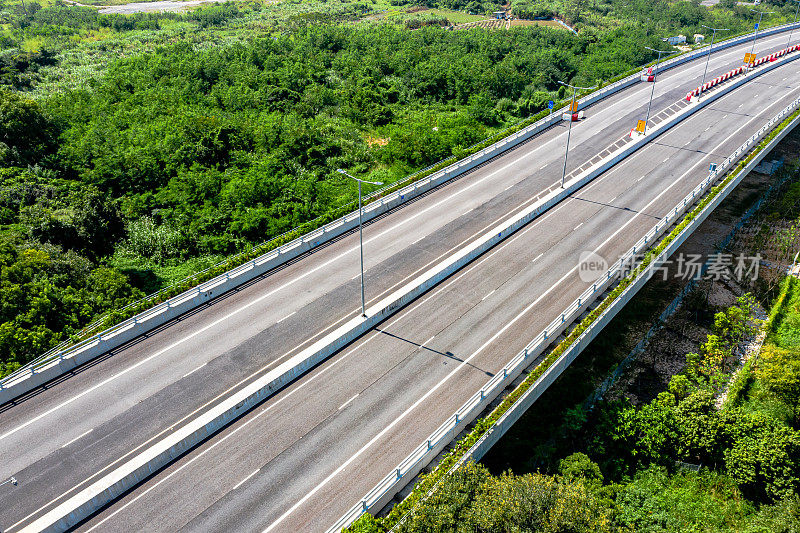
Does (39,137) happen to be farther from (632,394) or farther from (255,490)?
(632,394)

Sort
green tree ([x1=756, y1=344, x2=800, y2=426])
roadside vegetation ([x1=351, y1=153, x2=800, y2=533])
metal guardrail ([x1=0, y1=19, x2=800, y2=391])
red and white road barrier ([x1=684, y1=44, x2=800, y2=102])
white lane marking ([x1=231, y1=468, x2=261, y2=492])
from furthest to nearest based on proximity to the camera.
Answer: red and white road barrier ([x1=684, y1=44, x2=800, y2=102]) → green tree ([x1=756, y1=344, x2=800, y2=426]) → metal guardrail ([x1=0, y1=19, x2=800, y2=391]) → white lane marking ([x1=231, y1=468, x2=261, y2=492]) → roadside vegetation ([x1=351, y1=153, x2=800, y2=533])

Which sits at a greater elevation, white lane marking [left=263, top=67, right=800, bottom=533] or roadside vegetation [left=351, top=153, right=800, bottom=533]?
white lane marking [left=263, top=67, right=800, bottom=533]

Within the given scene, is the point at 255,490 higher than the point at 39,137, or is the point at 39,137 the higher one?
the point at 39,137

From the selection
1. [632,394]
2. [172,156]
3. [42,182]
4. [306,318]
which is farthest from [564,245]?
[42,182]

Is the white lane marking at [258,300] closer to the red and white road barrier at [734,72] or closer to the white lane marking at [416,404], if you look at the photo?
the white lane marking at [416,404]
